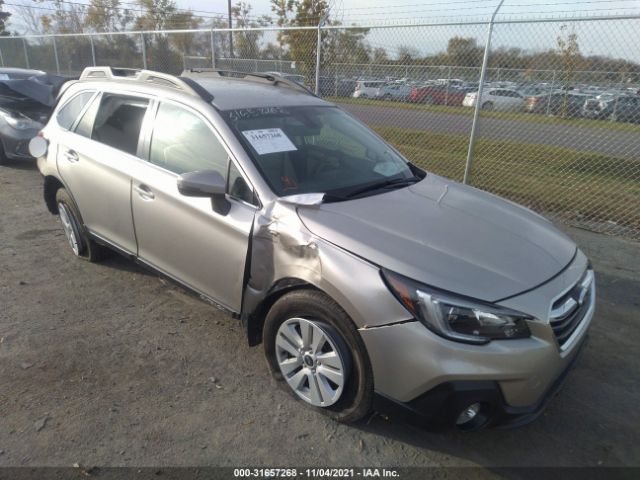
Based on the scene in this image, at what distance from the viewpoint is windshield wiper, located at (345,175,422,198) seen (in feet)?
10.0

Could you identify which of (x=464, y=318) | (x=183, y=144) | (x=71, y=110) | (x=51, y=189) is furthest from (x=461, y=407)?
(x=51, y=189)

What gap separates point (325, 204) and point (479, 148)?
23.8ft

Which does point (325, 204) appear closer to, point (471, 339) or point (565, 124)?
point (471, 339)

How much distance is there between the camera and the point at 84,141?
4168 millimetres

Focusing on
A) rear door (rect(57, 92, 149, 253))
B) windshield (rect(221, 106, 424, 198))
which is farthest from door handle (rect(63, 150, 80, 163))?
windshield (rect(221, 106, 424, 198))

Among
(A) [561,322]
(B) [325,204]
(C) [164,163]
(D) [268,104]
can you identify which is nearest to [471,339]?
(A) [561,322]

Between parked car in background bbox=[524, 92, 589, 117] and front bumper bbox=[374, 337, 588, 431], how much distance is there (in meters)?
5.71

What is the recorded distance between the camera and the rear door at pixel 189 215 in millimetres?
2934

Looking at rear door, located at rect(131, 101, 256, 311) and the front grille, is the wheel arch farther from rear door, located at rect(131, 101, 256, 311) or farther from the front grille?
the front grille

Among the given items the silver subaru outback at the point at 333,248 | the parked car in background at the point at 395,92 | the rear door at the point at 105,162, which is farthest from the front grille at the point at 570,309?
the parked car in background at the point at 395,92

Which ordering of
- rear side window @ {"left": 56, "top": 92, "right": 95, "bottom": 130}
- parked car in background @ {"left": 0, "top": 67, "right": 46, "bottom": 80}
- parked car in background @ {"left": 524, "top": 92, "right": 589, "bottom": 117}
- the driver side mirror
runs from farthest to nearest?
parked car in background @ {"left": 0, "top": 67, "right": 46, "bottom": 80}
parked car in background @ {"left": 524, "top": 92, "right": 589, "bottom": 117}
rear side window @ {"left": 56, "top": 92, "right": 95, "bottom": 130}
the driver side mirror

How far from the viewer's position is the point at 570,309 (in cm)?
245

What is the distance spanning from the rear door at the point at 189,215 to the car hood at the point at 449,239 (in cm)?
53

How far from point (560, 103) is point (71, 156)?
646 centimetres
